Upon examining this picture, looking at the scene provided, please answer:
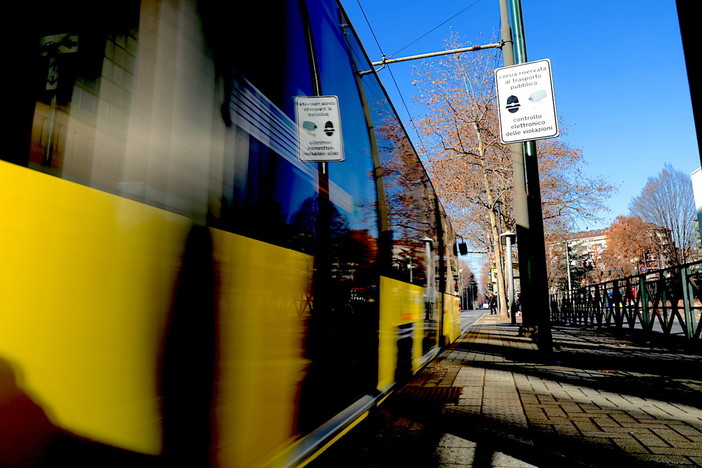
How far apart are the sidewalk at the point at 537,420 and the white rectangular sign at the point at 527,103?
3067mm

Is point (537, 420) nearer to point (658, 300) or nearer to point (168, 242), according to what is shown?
point (168, 242)

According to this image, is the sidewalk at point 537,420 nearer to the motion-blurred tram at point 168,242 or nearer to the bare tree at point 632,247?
the motion-blurred tram at point 168,242

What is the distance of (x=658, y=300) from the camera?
989 cm

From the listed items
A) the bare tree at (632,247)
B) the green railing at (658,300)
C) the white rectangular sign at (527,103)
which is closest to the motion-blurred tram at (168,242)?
the white rectangular sign at (527,103)

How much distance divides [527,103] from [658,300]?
591cm

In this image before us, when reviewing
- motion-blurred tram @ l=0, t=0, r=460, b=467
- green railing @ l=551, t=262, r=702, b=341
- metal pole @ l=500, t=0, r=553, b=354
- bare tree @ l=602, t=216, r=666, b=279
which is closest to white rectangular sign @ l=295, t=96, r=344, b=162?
motion-blurred tram @ l=0, t=0, r=460, b=467

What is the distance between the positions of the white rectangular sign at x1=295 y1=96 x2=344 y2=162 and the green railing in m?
7.77

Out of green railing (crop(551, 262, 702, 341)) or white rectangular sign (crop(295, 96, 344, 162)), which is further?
green railing (crop(551, 262, 702, 341))

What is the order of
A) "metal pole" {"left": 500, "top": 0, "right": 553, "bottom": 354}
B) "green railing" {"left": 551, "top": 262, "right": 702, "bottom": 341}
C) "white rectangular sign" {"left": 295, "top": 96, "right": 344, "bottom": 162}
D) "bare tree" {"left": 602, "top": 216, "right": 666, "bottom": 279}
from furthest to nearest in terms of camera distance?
1. "bare tree" {"left": 602, "top": 216, "right": 666, "bottom": 279}
2. "green railing" {"left": 551, "top": 262, "right": 702, "bottom": 341}
3. "metal pole" {"left": 500, "top": 0, "right": 553, "bottom": 354}
4. "white rectangular sign" {"left": 295, "top": 96, "right": 344, "bottom": 162}

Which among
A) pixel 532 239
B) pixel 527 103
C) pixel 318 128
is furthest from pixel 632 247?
pixel 318 128

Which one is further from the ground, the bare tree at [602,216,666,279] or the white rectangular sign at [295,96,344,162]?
the bare tree at [602,216,666,279]

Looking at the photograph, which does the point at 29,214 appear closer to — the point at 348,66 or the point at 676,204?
the point at 348,66

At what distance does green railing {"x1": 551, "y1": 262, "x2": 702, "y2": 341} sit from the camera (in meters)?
8.39

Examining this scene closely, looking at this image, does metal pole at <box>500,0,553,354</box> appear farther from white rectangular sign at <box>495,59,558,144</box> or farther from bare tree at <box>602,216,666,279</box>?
bare tree at <box>602,216,666,279</box>
